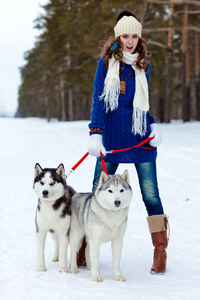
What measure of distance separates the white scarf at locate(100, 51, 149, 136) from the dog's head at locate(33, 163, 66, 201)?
89 centimetres

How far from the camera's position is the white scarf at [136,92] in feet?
12.6

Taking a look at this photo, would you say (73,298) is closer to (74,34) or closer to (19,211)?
(19,211)

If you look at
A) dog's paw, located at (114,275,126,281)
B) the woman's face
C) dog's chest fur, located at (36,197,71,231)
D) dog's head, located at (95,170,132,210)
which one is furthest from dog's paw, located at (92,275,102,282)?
the woman's face

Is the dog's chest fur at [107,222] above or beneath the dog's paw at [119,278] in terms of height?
above

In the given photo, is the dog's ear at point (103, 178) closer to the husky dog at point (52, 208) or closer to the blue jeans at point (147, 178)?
the blue jeans at point (147, 178)

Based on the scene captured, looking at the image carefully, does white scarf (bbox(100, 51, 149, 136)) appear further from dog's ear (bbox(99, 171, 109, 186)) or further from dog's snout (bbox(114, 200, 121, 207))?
dog's snout (bbox(114, 200, 121, 207))

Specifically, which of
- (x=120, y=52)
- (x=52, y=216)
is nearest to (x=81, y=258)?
(x=52, y=216)

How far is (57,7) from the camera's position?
31734mm

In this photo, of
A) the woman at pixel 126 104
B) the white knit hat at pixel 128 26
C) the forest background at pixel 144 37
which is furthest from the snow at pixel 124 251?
the forest background at pixel 144 37

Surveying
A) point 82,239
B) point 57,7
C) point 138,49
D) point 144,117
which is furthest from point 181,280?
point 57,7

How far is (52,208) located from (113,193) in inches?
28.6

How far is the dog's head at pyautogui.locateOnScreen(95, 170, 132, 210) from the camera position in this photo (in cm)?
351

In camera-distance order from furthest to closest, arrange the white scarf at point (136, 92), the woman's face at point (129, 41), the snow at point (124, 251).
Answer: the woman's face at point (129, 41)
the white scarf at point (136, 92)
the snow at point (124, 251)

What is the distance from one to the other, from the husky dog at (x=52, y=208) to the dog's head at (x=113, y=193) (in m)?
0.47
